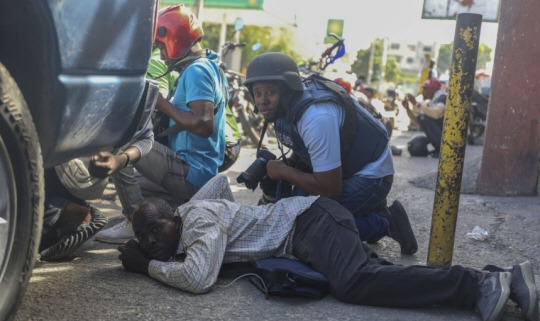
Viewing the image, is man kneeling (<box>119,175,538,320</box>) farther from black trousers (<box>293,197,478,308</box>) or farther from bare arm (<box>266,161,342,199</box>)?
bare arm (<box>266,161,342,199</box>)

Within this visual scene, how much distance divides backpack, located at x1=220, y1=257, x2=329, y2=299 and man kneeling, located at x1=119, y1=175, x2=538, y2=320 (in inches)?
1.8

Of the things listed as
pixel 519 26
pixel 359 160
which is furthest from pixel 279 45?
pixel 359 160

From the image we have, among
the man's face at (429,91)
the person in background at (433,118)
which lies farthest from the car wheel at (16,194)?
the man's face at (429,91)

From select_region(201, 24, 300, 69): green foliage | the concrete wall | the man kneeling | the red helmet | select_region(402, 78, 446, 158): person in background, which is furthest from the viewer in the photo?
select_region(201, 24, 300, 69): green foliage

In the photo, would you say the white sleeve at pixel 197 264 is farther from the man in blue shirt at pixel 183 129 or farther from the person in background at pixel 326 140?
the man in blue shirt at pixel 183 129

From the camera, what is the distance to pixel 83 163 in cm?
410

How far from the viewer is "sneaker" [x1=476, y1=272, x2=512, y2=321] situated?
3129mm

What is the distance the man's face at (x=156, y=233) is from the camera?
11.8ft

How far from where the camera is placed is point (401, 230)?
14.7ft

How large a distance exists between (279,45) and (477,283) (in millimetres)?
42717

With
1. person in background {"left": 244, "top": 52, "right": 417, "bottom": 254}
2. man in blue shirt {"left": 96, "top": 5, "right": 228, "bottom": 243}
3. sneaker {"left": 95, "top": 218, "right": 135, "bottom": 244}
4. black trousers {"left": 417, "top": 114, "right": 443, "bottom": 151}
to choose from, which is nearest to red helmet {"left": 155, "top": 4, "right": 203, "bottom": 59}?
man in blue shirt {"left": 96, "top": 5, "right": 228, "bottom": 243}

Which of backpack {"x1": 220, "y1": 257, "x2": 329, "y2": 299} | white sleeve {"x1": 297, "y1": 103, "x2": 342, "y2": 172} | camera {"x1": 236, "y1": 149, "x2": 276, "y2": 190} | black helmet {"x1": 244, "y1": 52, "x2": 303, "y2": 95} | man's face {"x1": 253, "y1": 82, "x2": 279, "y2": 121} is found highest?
black helmet {"x1": 244, "y1": 52, "x2": 303, "y2": 95}

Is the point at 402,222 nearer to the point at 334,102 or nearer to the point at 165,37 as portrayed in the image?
the point at 334,102

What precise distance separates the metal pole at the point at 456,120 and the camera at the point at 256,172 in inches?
37.5
